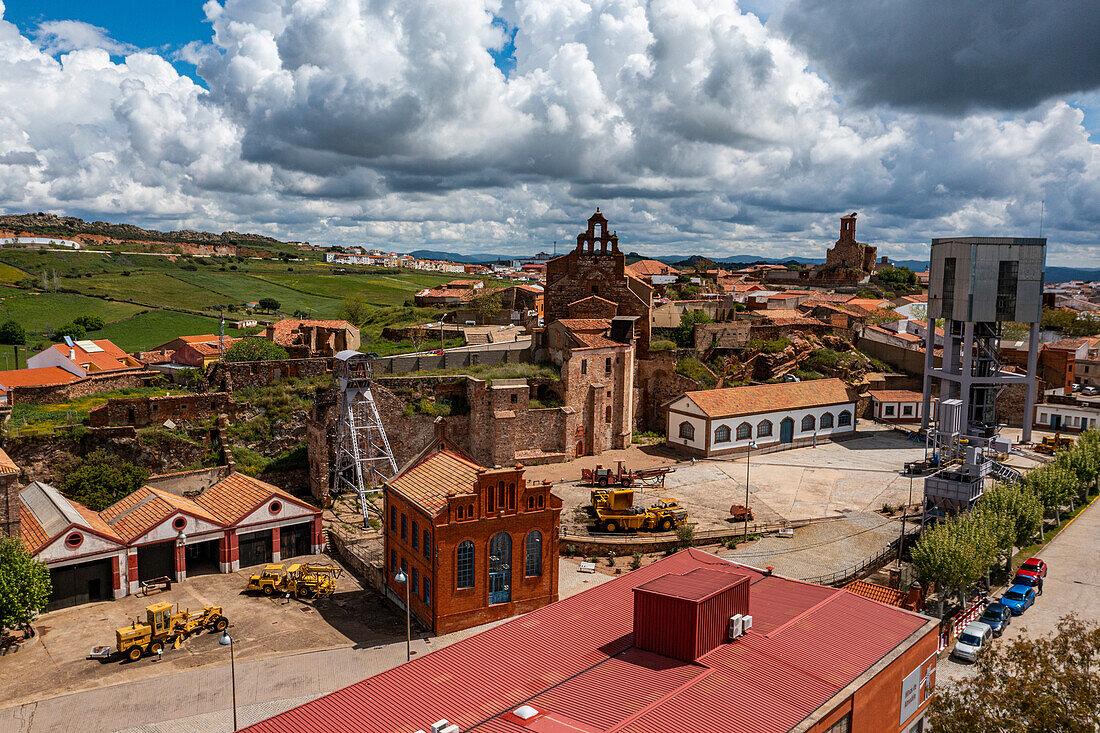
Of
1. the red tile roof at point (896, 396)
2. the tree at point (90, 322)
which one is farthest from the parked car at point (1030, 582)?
the tree at point (90, 322)

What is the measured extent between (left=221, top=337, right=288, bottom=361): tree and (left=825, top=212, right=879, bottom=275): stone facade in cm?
10368

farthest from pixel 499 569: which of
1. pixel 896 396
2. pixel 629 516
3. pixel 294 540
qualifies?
pixel 896 396

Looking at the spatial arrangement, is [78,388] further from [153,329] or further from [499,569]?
[153,329]

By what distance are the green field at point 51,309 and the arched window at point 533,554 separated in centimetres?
9013

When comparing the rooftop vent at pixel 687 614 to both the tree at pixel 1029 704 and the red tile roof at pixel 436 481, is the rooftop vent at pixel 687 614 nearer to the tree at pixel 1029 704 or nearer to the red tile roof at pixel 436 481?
the tree at pixel 1029 704

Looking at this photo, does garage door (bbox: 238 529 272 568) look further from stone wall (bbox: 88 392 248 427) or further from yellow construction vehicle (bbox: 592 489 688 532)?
yellow construction vehicle (bbox: 592 489 688 532)

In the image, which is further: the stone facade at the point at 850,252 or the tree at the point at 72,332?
the stone facade at the point at 850,252

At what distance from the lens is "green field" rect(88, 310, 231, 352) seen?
302 feet

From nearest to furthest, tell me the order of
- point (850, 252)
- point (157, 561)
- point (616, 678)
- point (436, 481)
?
point (616, 678) < point (436, 481) < point (157, 561) < point (850, 252)

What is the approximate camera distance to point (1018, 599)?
29766mm

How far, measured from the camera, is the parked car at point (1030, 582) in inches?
1217

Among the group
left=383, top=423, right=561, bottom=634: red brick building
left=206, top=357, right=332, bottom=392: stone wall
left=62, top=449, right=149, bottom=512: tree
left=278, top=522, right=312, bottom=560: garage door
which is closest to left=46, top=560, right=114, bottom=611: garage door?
left=62, top=449, right=149, bottom=512: tree

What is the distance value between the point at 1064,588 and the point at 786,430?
2415 cm

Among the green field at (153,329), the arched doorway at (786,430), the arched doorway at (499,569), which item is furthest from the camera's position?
the green field at (153,329)
